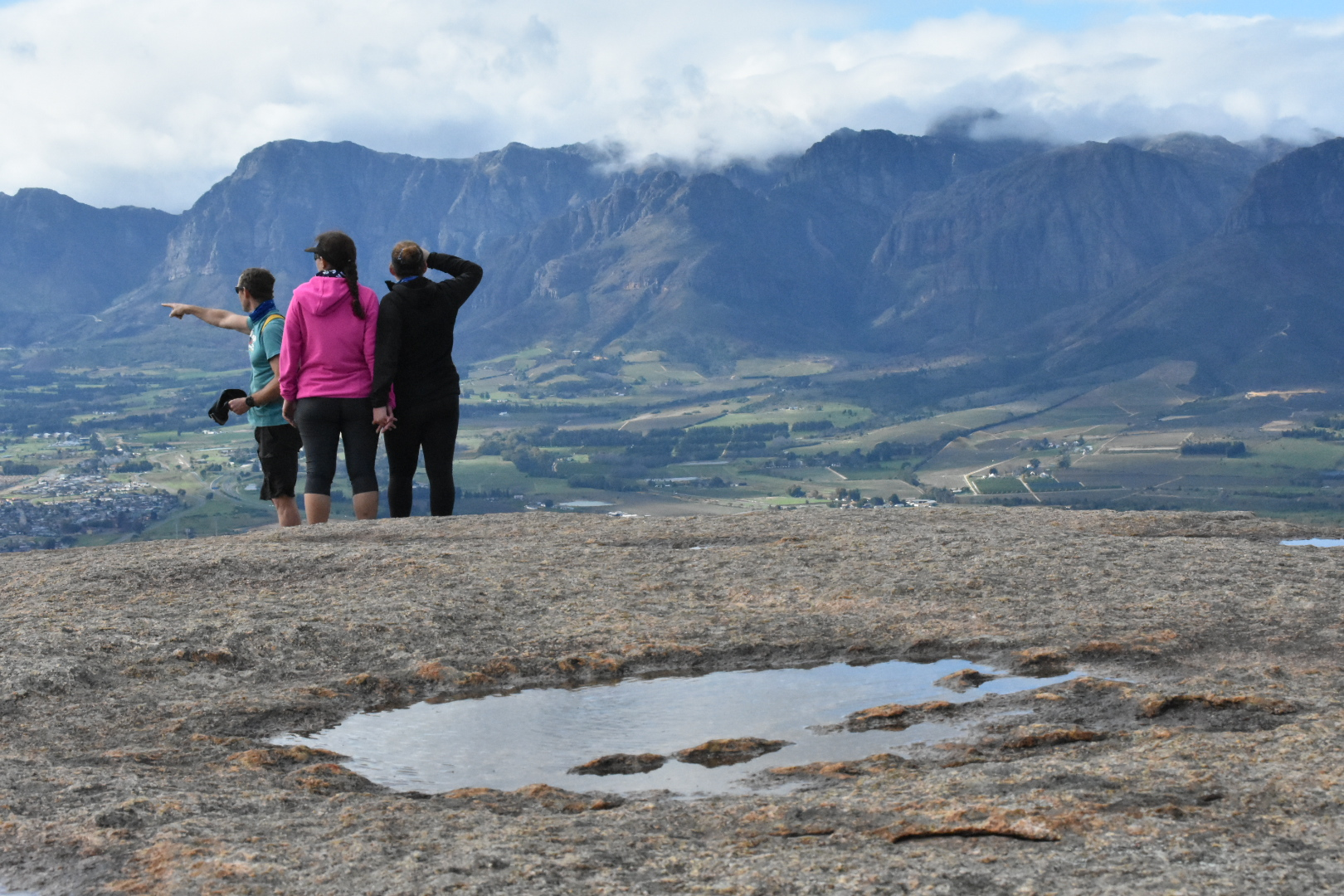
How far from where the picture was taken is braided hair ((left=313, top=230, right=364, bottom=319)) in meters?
11.4

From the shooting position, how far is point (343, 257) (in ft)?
37.8

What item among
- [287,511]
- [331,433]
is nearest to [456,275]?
[331,433]

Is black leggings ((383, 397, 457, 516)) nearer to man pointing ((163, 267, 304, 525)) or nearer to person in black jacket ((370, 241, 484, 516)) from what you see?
person in black jacket ((370, 241, 484, 516))

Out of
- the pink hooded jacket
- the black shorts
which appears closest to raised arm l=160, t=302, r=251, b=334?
the black shorts

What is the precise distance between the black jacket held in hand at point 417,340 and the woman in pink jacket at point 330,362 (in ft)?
0.70

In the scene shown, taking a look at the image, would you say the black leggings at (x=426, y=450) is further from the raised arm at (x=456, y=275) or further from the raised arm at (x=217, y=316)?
the raised arm at (x=217, y=316)

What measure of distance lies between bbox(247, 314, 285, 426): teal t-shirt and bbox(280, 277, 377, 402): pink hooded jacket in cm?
79

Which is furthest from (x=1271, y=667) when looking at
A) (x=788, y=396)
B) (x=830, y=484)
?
(x=788, y=396)

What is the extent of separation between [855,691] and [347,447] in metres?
6.96

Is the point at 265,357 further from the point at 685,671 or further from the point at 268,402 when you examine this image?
the point at 685,671

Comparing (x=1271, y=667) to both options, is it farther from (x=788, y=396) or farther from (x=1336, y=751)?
(x=788, y=396)

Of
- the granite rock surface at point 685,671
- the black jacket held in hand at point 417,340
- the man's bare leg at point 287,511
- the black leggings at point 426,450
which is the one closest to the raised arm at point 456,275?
the black jacket held in hand at point 417,340

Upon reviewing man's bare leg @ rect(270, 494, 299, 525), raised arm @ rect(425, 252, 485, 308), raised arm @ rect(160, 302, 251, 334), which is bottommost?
man's bare leg @ rect(270, 494, 299, 525)

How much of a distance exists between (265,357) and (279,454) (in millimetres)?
1025
